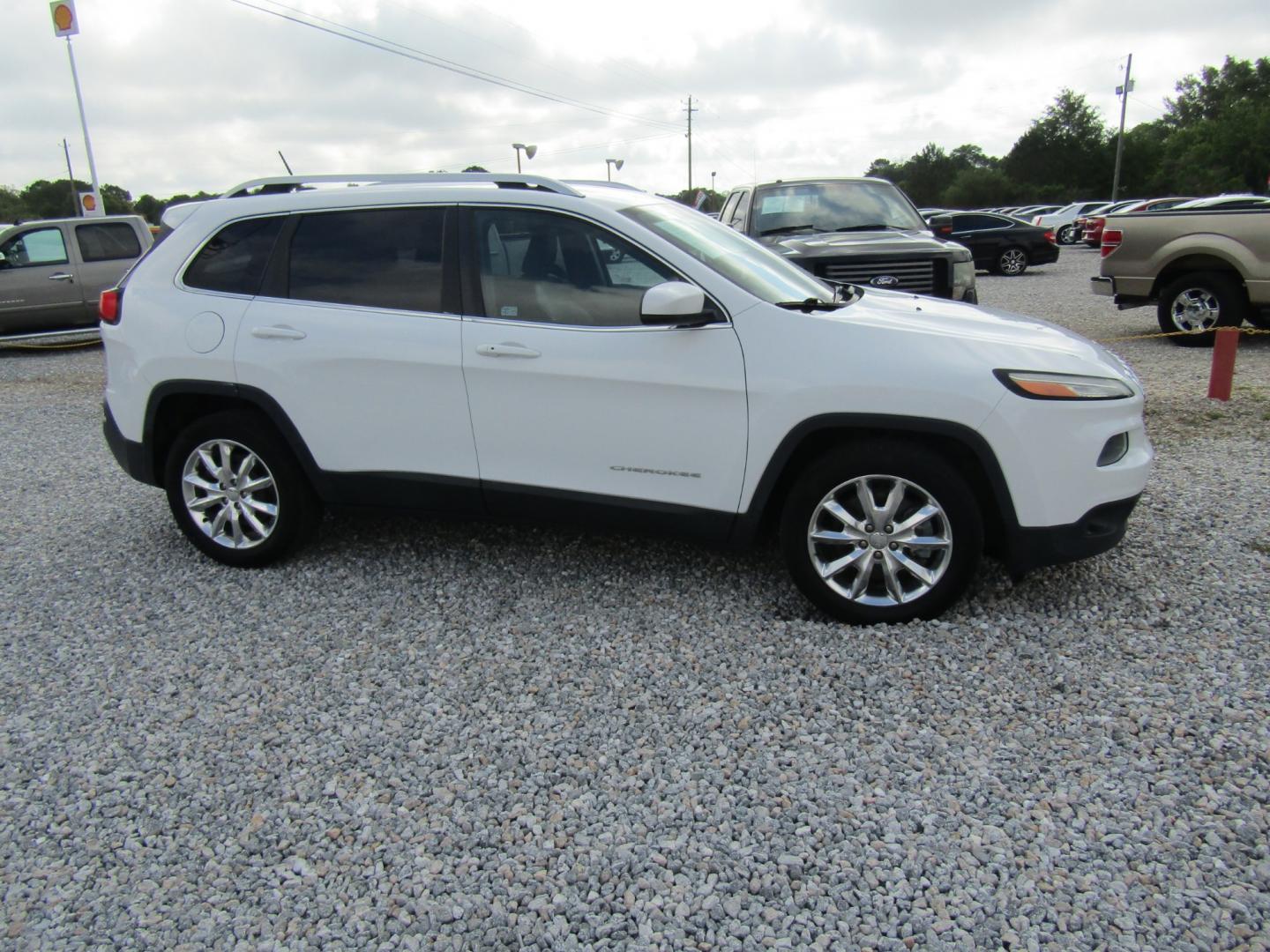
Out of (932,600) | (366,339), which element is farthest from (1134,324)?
(366,339)

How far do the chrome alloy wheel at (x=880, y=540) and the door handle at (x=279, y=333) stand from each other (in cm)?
241

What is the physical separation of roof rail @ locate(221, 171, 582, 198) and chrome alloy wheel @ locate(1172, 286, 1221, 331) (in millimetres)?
8774

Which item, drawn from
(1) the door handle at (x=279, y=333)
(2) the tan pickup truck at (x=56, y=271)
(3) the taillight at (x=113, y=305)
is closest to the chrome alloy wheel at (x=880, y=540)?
(1) the door handle at (x=279, y=333)

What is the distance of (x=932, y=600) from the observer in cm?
379

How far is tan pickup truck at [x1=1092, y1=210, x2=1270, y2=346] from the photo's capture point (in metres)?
9.87

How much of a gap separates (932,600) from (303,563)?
Result: 299cm

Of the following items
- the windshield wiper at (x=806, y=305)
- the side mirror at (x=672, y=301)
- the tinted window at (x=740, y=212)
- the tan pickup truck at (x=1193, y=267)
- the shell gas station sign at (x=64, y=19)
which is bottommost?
the tan pickup truck at (x=1193, y=267)

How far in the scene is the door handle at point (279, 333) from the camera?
4320 millimetres

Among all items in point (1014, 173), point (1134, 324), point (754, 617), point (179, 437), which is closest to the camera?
point (754, 617)

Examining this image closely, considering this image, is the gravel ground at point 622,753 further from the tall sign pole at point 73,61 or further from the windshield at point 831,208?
the tall sign pole at point 73,61

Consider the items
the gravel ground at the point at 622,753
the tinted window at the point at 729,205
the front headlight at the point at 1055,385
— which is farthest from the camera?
the tinted window at the point at 729,205

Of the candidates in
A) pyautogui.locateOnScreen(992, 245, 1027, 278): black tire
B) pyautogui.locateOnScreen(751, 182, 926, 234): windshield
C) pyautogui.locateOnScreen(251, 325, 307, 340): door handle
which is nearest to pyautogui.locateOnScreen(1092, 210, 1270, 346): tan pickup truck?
pyautogui.locateOnScreen(751, 182, 926, 234): windshield

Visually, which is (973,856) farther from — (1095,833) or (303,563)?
(303,563)

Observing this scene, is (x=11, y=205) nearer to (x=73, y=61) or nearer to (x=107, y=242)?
(x=73, y=61)
